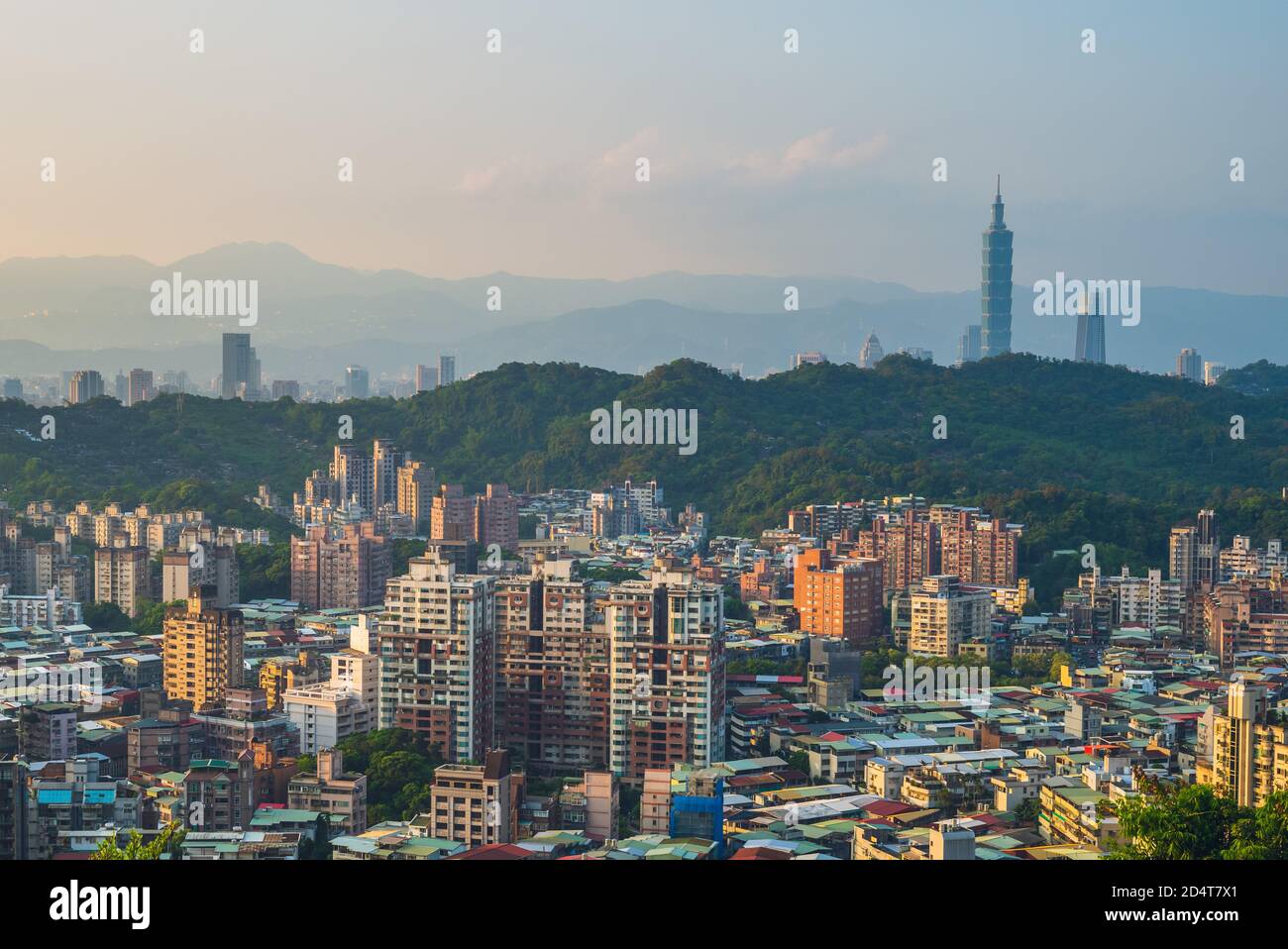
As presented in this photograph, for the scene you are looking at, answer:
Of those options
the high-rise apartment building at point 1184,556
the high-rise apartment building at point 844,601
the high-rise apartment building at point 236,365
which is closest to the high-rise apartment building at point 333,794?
the high-rise apartment building at point 844,601

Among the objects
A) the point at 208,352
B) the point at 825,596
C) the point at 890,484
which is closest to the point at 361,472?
the point at 890,484

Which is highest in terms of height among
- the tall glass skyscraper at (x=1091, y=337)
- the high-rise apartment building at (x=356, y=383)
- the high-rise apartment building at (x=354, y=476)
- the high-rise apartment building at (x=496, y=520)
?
the tall glass skyscraper at (x=1091, y=337)

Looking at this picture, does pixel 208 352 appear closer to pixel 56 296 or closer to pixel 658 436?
pixel 56 296

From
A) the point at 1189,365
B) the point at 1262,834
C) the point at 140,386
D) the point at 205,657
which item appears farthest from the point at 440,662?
the point at 1189,365

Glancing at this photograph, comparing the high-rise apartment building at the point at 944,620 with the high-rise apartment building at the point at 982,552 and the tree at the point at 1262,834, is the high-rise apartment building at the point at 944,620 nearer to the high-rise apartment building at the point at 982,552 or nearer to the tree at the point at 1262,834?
the high-rise apartment building at the point at 982,552

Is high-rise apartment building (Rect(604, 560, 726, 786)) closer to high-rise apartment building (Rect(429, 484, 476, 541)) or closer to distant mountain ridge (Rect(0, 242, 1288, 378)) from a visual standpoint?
high-rise apartment building (Rect(429, 484, 476, 541))

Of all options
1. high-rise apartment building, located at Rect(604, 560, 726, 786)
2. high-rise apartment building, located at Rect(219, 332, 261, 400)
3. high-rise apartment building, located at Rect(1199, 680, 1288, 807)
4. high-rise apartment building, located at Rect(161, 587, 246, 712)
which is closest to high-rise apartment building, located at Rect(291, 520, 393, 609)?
high-rise apartment building, located at Rect(161, 587, 246, 712)
